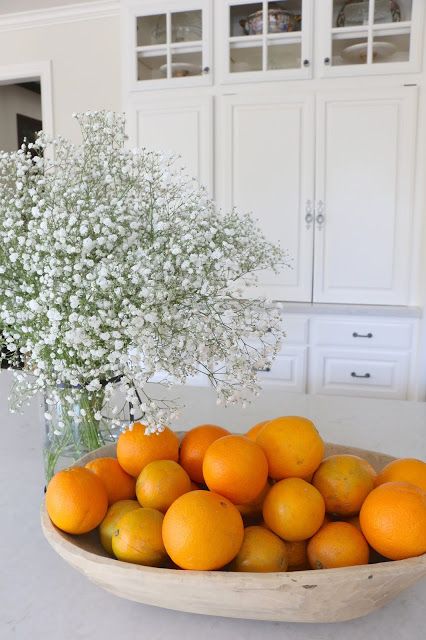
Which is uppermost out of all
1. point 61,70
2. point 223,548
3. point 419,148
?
point 61,70

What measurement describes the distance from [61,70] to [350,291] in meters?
2.14

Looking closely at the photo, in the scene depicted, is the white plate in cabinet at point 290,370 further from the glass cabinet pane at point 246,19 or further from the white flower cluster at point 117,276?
the white flower cluster at point 117,276

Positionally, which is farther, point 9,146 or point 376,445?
point 9,146

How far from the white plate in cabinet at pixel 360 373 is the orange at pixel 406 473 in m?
2.13

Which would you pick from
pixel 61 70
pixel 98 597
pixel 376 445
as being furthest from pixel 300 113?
pixel 98 597

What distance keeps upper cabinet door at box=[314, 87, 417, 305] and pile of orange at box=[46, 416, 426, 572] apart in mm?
2179

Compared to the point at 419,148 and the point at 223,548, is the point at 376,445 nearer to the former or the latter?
the point at 223,548

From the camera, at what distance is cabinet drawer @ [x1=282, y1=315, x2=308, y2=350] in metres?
2.76

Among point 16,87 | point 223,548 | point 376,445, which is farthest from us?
point 16,87

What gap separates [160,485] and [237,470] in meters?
0.09

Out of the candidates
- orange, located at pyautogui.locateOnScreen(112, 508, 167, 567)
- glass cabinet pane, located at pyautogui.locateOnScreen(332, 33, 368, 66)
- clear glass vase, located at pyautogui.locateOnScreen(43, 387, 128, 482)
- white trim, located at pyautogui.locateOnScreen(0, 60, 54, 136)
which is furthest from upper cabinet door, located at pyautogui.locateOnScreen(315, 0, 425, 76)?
orange, located at pyautogui.locateOnScreen(112, 508, 167, 567)

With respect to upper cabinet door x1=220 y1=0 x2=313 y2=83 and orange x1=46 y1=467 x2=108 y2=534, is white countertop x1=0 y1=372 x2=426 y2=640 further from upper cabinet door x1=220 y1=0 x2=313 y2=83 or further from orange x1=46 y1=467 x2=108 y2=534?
upper cabinet door x1=220 y1=0 x2=313 y2=83

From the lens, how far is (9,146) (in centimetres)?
573

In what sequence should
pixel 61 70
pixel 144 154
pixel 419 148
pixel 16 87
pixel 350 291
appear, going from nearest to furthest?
pixel 144 154 < pixel 419 148 < pixel 350 291 < pixel 61 70 < pixel 16 87
